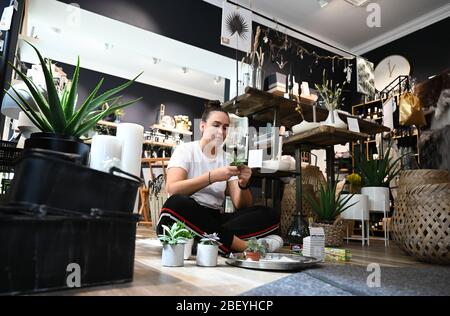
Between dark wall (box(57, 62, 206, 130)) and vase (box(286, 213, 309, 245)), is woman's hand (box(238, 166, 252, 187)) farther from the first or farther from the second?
dark wall (box(57, 62, 206, 130))

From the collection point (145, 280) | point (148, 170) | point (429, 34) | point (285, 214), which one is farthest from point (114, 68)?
point (145, 280)

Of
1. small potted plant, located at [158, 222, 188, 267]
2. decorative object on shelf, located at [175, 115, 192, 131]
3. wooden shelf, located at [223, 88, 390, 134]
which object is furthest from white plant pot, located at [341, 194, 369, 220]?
decorative object on shelf, located at [175, 115, 192, 131]

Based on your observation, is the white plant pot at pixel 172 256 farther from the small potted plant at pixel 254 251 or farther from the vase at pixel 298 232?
the vase at pixel 298 232

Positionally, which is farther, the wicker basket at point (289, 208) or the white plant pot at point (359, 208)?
the wicker basket at point (289, 208)

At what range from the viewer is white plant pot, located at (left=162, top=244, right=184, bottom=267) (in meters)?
1.30

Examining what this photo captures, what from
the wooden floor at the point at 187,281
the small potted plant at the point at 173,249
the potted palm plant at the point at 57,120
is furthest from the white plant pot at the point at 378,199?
the potted palm plant at the point at 57,120

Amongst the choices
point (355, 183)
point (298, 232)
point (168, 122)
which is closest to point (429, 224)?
point (298, 232)

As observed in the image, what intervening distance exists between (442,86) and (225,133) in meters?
4.10

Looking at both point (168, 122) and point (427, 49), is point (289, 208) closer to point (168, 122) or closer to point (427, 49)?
point (427, 49)

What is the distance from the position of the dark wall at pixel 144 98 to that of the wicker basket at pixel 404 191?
195 inches

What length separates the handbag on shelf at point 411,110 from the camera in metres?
4.37

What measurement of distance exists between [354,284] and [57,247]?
2.72 ft

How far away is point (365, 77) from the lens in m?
5.21
